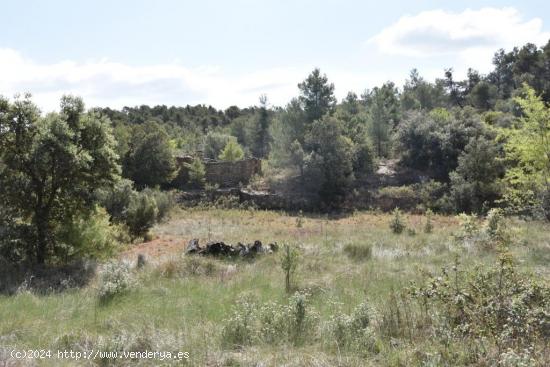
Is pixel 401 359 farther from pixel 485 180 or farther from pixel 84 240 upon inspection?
pixel 485 180

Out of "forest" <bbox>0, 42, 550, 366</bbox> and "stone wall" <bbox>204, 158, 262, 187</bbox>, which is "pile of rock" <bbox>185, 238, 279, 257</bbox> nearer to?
"forest" <bbox>0, 42, 550, 366</bbox>

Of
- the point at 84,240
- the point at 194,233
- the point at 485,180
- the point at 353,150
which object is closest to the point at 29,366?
the point at 84,240

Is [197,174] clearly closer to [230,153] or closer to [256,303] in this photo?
[230,153]

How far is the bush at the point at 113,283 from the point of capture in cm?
790

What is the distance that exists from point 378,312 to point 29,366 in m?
3.98

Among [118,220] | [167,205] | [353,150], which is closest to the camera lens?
[118,220]

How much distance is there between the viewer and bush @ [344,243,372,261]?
1213cm

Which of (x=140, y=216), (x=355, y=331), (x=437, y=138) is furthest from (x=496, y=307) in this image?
(x=437, y=138)

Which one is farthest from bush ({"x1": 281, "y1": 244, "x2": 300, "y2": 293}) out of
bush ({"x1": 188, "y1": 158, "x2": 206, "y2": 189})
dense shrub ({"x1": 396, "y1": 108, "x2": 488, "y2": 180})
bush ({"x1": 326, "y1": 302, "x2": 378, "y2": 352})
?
dense shrub ({"x1": 396, "y1": 108, "x2": 488, "y2": 180})

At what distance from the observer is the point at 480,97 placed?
5603 centimetres

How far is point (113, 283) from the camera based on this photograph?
8172 mm

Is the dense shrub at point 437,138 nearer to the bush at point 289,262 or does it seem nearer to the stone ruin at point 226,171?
the stone ruin at point 226,171

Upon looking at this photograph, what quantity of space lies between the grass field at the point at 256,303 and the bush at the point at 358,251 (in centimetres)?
4

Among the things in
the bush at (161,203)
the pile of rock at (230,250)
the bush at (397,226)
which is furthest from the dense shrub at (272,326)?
the bush at (161,203)
